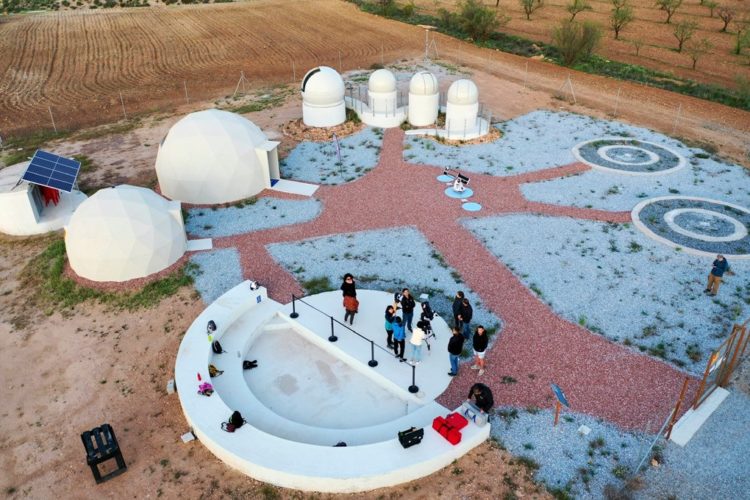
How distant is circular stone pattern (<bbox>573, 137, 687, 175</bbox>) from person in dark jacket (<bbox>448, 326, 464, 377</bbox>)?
17.2 m

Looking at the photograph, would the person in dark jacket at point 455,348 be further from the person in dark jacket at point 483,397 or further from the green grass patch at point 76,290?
the green grass patch at point 76,290

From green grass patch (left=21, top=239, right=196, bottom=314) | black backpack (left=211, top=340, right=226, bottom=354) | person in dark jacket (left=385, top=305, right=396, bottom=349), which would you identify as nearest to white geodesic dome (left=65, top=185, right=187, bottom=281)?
green grass patch (left=21, top=239, right=196, bottom=314)

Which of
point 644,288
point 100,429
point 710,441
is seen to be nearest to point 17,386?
point 100,429

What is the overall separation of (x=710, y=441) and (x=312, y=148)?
77.9 ft

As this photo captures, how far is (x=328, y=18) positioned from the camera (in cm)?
6319

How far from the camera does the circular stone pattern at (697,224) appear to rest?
21562mm

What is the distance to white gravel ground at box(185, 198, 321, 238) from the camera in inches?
933

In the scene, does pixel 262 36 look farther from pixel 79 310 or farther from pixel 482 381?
pixel 482 381

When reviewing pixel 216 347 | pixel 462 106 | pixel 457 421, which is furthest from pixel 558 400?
pixel 462 106

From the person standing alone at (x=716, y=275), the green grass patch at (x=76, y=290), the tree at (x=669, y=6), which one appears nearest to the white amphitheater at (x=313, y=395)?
the green grass patch at (x=76, y=290)

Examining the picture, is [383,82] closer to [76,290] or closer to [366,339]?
[76,290]

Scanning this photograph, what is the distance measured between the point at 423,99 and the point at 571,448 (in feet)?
79.2

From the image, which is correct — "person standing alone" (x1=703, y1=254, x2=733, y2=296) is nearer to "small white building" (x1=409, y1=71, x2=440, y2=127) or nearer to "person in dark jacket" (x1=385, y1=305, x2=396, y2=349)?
"person in dark jacket" (x1=385, y1=305, x2=396, y2=349)

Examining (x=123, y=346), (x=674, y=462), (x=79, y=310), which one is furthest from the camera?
(x=79, y=310)
